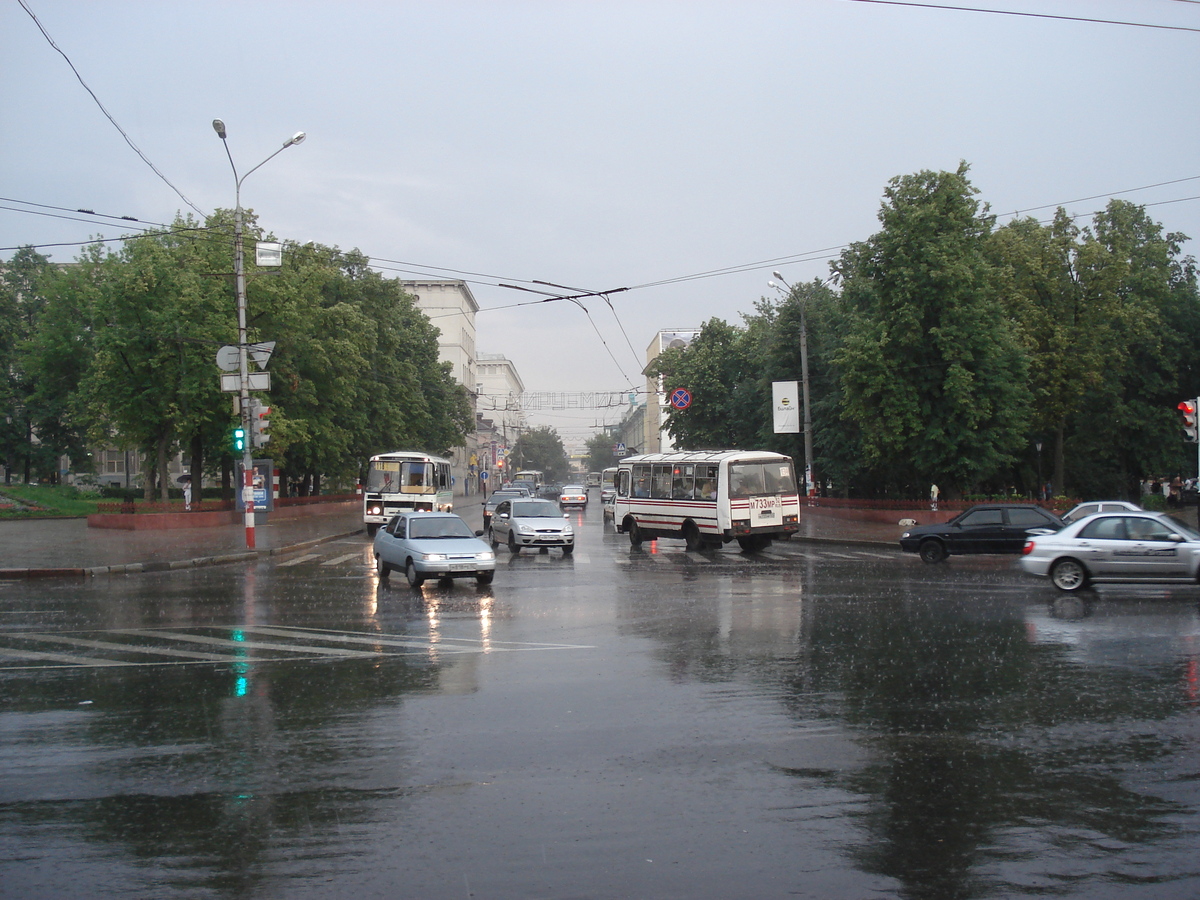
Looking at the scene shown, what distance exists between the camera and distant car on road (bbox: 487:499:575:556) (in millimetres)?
26422

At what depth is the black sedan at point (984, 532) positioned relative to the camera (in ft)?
76.5

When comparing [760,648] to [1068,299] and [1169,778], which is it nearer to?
[1169,778]

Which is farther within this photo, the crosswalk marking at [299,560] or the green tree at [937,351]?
the green tree at [937,351]

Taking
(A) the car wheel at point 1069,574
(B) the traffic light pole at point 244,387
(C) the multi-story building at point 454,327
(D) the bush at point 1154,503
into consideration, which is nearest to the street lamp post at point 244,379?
(B) the traffic light pole at point 244,387

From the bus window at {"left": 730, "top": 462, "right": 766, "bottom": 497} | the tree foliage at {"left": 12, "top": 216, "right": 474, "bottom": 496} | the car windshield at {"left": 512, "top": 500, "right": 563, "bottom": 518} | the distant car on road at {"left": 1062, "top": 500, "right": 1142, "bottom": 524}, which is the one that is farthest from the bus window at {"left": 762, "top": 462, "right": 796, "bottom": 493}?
the tree foliage at {"left": 12, "top": 216, "right": 474, "bottom": 496}

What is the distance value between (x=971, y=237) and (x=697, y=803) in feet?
120

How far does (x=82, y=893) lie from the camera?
462cm

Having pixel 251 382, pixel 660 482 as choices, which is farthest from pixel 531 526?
pixel 251 382

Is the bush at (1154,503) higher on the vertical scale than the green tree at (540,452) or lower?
lower

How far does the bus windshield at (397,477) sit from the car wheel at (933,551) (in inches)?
838

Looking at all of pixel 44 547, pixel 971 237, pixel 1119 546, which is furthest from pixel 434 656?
pixel 971 237

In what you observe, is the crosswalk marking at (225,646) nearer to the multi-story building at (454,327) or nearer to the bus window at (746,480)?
the bus window at (746,480)

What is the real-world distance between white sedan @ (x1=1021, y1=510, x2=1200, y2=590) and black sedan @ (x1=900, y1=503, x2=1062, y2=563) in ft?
23.2

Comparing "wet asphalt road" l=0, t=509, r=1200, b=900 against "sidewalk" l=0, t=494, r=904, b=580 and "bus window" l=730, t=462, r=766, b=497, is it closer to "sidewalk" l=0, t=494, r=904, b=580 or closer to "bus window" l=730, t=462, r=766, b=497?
"sidewalk" l=0, t=494, r=904, b=580
